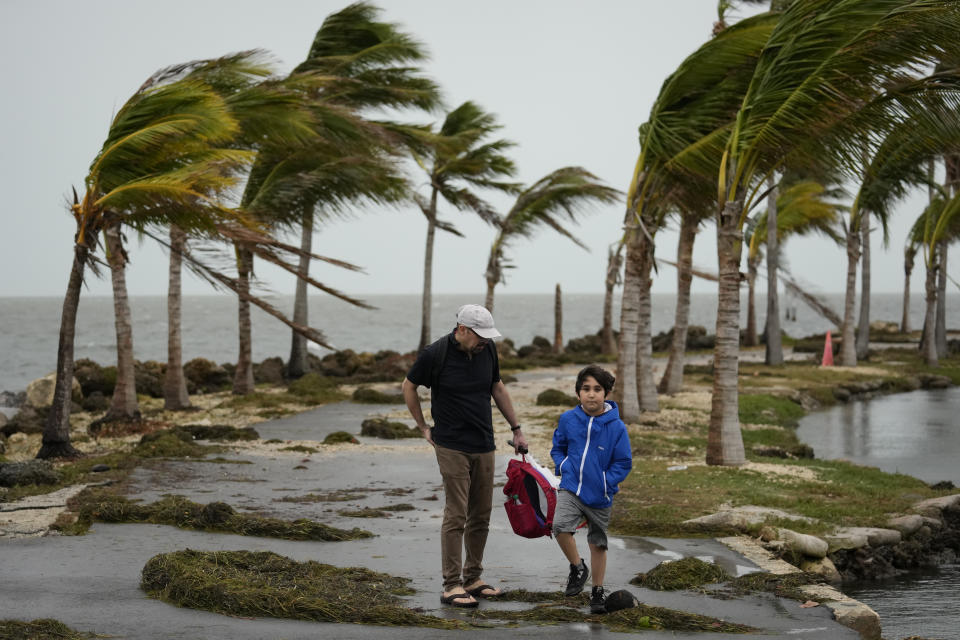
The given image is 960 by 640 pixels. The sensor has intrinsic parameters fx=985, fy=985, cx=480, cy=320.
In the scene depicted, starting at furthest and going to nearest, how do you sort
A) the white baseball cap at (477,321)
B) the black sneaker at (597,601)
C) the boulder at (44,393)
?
1. the boulder at (44,393)
2. the white baseball cap at (477,321)
3. the black sneaker at (597,601)

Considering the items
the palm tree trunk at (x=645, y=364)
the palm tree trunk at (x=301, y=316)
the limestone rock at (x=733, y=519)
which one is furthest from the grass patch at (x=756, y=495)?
the palm tree trunk at (x=301, y=316)

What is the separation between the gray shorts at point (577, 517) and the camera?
6.02 meters

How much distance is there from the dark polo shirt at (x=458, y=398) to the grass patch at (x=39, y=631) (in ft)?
7.63

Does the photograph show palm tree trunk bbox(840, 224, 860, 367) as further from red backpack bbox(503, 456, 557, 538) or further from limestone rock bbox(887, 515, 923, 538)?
red backpack bbox(503, 456, 557, 538)

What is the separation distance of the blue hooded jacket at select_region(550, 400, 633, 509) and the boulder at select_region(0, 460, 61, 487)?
676cm

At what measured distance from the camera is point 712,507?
31.0 ft

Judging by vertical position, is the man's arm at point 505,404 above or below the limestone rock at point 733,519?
above

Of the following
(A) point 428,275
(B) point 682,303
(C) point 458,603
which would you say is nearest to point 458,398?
(C) point 458,603

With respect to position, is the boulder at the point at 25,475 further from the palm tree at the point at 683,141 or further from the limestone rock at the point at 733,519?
the palm tree at the point at 683,141

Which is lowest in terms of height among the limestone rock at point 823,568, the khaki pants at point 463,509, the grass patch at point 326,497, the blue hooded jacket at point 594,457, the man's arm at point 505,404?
the limestone rock at point 823,568

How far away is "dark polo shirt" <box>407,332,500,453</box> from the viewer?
622cm

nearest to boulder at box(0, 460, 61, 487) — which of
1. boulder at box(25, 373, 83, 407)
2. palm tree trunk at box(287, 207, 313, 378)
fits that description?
boulder at box(25, 373, 83, 407)

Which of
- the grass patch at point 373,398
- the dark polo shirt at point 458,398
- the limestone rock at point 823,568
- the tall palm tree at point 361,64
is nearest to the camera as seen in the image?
the dark polo shirt at point 458,398

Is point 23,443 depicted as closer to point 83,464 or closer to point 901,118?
point 83,464
